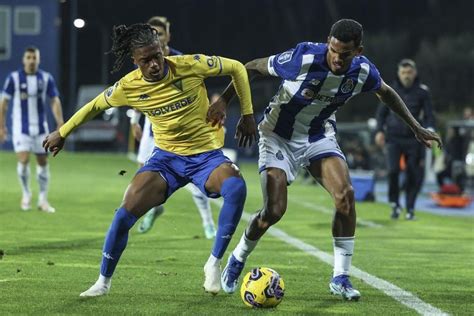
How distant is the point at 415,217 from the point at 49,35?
115ft

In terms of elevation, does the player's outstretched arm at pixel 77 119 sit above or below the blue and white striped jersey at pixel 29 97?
above

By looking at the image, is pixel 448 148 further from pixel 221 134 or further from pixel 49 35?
pixel 49 35

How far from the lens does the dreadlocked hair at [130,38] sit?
25.0 ft

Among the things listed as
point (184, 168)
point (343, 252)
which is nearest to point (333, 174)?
point (343, 252)

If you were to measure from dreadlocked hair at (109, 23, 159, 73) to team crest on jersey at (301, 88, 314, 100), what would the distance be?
1106 mm

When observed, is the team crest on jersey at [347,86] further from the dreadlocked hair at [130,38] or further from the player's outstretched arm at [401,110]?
the dreadlocked hair at [130,38]

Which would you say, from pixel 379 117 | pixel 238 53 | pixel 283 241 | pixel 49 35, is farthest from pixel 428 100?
pixel 49 35

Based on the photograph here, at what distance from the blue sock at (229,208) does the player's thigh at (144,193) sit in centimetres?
43

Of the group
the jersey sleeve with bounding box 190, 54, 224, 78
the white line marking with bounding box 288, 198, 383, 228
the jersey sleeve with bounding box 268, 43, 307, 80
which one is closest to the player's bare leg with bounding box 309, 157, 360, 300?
the jersey sleeve with bounding box 268, 43, 307, 80

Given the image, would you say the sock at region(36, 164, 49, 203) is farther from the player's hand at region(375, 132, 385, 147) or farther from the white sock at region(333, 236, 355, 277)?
the white sock at region(333, 236, 355, 277)

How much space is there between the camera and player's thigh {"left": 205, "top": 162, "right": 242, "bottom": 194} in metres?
7.78

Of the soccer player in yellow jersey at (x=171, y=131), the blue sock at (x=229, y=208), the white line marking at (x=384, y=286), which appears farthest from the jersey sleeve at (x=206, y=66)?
the white line marking at (x=384, y=286)

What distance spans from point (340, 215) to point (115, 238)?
1.61 m

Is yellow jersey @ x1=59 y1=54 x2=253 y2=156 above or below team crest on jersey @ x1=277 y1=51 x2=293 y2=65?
below
